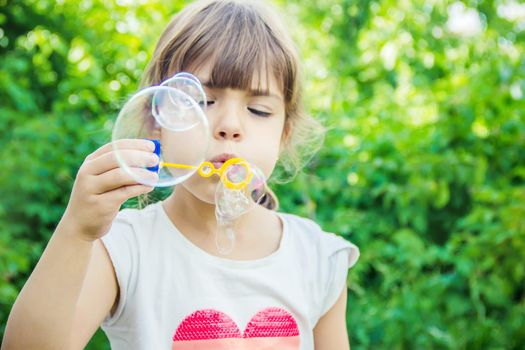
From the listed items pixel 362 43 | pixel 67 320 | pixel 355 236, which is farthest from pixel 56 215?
pixel 362 43

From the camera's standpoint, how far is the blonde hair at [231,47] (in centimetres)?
170

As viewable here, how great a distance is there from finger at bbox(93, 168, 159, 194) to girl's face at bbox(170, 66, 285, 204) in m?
0.31

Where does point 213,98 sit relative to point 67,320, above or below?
above

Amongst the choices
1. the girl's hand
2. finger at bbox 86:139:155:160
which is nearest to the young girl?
the girl's hand

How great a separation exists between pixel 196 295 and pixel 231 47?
1.93 feet

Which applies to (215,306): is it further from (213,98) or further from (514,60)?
(514,60)

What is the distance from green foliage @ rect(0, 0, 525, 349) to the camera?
3.04 metres

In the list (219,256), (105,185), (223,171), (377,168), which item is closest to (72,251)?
(105,185)

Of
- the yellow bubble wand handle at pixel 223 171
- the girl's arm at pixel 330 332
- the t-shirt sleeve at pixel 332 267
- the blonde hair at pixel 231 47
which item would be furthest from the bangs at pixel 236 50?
the girl's arm at pixel 330 332

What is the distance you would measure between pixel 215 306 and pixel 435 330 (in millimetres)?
1500

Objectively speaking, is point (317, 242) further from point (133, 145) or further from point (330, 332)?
point (133, 145)

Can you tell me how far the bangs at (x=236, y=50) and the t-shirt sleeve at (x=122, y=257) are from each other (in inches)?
15.9

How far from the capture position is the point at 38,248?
9.91 feet

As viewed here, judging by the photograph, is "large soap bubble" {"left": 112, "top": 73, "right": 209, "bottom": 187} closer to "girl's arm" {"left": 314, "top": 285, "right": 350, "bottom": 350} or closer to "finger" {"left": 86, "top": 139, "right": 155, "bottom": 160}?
"finger" {"left": 86, "top": 139, "right": 155, "bottom": 160}
